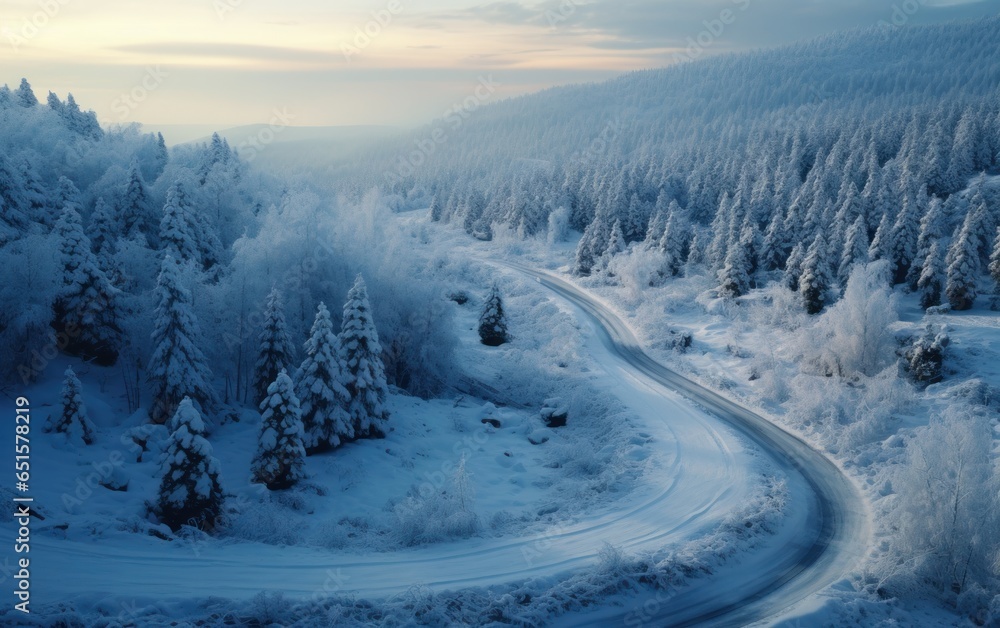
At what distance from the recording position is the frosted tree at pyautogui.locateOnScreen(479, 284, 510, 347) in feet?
172

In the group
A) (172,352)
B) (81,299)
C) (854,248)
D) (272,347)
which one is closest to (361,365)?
(272,347)

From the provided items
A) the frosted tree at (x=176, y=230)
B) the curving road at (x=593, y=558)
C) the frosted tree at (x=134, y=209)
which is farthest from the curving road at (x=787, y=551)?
the frosted tree at (x=134, y=209)

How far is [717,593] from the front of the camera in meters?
17.5

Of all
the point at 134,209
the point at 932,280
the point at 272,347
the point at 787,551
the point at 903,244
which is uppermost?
the point at 903,244

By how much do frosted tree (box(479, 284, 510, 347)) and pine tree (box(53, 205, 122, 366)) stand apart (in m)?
29.3

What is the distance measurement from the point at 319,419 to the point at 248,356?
9.98m

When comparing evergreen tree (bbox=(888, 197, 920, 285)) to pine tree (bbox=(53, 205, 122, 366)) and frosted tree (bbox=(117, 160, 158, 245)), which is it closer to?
pine tree (bbox=(53, 205, 122, 366))

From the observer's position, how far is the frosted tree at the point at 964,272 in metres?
43.3

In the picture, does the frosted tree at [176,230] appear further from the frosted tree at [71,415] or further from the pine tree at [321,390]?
the pine tree at [321,390]

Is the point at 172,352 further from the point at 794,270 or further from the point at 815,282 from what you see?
the point at 794,270

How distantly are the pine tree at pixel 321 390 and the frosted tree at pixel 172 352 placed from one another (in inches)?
215

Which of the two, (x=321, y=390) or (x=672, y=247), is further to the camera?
(x=672, y=247)

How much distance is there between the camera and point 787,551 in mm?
20406

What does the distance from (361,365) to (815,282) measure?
38.3m
